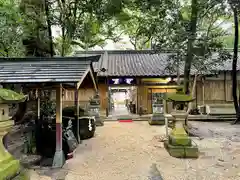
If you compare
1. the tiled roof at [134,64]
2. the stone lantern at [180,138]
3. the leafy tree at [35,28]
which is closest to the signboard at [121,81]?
the tiled roof at [134,64]

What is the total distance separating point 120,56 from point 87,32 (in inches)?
297

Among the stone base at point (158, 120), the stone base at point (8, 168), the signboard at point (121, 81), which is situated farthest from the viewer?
the signboard at point (121, 81)

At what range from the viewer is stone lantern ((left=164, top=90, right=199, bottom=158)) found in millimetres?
5070

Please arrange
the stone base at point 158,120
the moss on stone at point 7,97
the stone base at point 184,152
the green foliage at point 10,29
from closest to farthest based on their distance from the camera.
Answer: the moss on stone at point 7,97 → the stone base at point 184,152 → the green foliage at point 10,29 → the stone base at point 158,120

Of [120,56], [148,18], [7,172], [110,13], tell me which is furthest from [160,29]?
[120,56]

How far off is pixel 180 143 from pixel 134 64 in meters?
9.83

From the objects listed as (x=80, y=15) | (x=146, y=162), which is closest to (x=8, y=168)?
(x=146, y=162)

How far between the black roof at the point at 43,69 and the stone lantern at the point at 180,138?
8.46 ft

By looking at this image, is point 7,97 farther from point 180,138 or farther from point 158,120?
point 158,120

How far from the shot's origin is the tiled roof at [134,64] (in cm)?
1253

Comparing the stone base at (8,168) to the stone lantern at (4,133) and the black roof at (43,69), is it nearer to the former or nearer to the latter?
the stone lantern at (4,133)

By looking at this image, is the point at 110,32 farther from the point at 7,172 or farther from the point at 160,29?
the point at 7,172

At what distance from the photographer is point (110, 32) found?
11.5m

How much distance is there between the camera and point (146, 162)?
15.6 feet
